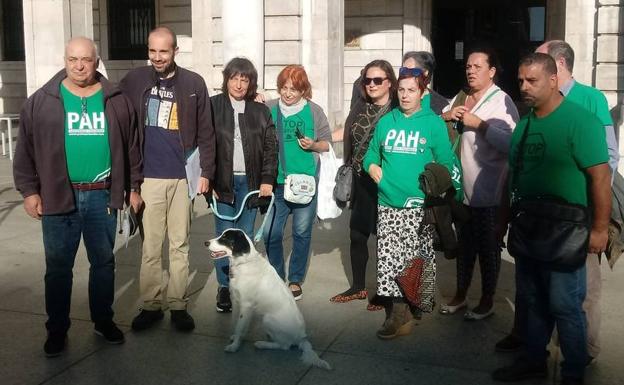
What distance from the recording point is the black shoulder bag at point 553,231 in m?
3.82

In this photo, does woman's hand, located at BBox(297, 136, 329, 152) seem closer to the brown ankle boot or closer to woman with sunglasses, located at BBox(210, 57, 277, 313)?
woman with sunglasses, located at BBox(210, 57, 277, 313)

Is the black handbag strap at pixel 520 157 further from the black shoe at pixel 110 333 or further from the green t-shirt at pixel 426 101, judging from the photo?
the black shoe at pixel 110 333

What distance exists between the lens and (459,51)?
57.5ft

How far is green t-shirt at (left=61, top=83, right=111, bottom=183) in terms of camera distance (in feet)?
14.7

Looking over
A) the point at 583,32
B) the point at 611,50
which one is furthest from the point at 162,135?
the point at 583,32

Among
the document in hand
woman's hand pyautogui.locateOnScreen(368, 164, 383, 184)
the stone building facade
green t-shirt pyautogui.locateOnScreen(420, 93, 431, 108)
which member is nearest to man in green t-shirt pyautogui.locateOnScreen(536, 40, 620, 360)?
green t-shirt pyautogui.locateOnScreen(420, 93, 431, 108)

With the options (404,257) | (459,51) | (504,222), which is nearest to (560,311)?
(504,222)

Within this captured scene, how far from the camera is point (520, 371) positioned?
4.16 meters

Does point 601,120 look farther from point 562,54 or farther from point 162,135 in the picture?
point 162,135

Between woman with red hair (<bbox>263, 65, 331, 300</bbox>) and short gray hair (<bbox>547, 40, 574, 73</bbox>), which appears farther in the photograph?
woman with red hair (<bbox>263, 65, 331, 300</bbox>)

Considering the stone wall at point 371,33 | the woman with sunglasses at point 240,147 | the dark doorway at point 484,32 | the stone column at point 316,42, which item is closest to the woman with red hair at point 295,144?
the woman with sunglasses at point 240,147

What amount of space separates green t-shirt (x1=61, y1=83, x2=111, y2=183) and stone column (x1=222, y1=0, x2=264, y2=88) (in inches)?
256

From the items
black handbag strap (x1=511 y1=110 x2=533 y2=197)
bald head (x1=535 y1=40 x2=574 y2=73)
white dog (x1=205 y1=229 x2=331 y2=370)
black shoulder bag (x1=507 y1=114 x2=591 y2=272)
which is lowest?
white dog (x1=205 y1=229 x2=331 y2=370)

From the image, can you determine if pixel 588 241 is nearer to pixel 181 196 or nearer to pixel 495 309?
pixel 495 309
